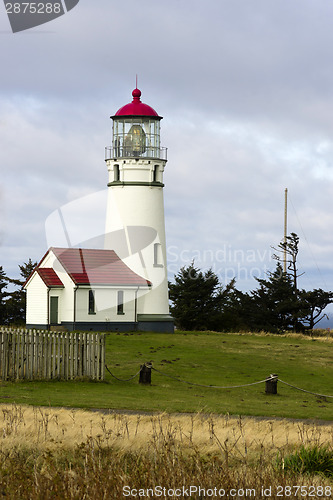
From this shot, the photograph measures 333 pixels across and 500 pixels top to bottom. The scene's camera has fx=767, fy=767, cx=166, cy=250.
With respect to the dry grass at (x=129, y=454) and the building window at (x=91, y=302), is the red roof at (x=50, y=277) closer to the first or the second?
the building window at (x=91, y=302)

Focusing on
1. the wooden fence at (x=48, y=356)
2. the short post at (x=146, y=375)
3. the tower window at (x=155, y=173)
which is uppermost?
the tower window at (x=155, y=173)

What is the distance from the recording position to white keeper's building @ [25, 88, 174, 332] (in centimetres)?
4250

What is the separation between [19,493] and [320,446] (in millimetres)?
4642

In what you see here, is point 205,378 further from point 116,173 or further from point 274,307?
point 274,307

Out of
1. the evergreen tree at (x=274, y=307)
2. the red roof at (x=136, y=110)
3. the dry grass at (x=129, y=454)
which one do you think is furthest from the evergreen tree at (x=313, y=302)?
the dry grass at (x=129, y=454)

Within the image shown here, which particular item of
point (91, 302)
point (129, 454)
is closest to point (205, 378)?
point (129, 454)

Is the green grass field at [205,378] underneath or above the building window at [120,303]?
underneath

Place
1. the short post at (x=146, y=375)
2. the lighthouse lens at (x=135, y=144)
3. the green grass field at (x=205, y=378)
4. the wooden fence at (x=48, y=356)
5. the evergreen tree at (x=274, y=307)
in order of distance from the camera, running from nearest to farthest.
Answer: the green grass field at (x=205, y=378) < the wooden fence at (x=48, y=356) < the short post at (x=146, y=375) < the lighthouse lens at (x=135, y=144) < the evergreen tree at (x=274, y=307)

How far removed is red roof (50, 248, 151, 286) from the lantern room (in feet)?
19.3

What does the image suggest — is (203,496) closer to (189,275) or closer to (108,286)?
(108,286)

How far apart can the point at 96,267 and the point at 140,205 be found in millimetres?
4360

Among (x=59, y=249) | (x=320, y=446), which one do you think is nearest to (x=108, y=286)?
(x=59, y=249)

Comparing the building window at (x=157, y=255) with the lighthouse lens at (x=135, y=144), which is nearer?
the building window at (x=157, y=255)

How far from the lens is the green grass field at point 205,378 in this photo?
18406 mm
